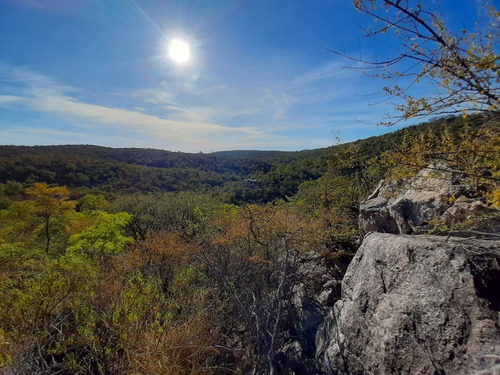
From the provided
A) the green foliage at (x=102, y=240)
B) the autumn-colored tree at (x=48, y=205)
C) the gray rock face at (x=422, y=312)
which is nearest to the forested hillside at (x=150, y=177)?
the autumn-colored tree at (x=48, y=205)

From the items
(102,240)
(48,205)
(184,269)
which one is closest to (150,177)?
(48,205)

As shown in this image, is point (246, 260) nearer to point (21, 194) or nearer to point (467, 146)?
point (467, 146)

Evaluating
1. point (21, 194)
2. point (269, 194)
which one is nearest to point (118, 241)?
point (269, 194)

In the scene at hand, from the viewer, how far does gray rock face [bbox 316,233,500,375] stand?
2.51 m

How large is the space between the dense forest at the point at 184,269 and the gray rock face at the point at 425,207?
1.12 feet

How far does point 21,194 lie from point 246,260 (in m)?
34.8

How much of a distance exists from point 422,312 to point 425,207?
249cm

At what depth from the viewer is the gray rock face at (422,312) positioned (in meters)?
2.51

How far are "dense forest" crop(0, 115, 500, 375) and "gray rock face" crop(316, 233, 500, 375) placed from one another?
0.97 metres

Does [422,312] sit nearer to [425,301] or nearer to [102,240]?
[425,301]

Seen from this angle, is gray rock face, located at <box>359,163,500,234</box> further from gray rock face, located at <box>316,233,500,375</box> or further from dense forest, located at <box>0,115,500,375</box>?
gray rock face, located at <box>316,233,500,375</box>

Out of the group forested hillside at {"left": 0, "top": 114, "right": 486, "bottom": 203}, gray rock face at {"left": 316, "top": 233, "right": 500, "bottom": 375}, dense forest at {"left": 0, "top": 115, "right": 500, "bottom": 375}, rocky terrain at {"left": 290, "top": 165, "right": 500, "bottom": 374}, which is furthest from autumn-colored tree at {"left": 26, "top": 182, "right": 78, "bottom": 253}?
forested hillside at {"left": 0, "top": 114, "right": 486, "bottom": 203}

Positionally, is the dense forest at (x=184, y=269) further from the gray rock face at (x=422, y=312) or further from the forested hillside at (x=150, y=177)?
the forested hillside at (x=150, y=177)

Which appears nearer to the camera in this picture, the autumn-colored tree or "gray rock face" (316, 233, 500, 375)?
"gray rock face" (316, 233, 500, 375)
